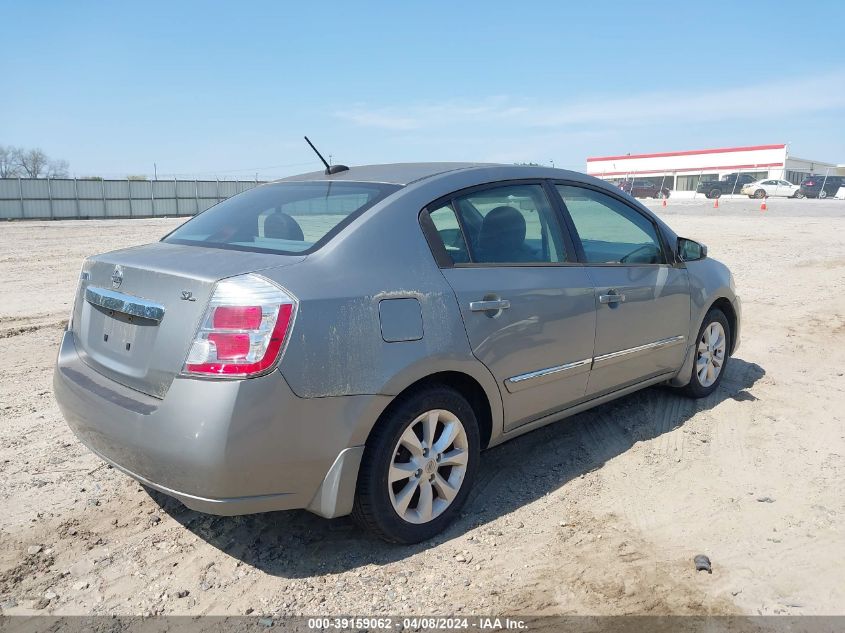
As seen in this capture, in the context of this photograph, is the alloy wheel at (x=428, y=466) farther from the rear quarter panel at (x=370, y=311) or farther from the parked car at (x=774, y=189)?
the parked car at (x=774, y=189)

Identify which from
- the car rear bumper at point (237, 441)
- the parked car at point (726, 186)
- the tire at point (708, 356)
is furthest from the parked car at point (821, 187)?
the car rear bumper at point (237, 441)

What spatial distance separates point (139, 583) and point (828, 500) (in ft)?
11.1

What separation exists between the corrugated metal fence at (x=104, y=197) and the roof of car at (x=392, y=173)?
28876 millimetres

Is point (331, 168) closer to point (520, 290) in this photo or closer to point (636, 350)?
point (520, 290)

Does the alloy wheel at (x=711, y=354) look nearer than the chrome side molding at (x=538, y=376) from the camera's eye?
No

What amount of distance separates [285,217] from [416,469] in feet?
4.51

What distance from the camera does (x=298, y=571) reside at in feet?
10.2

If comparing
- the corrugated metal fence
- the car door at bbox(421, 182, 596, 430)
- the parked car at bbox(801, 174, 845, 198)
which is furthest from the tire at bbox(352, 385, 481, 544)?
the parked car at bbox(801, 174, 845, 198)

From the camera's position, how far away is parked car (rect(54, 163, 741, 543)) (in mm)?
2725

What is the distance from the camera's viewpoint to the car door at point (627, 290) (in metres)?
4.14

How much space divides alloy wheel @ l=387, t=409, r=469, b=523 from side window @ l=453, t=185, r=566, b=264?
0.84 meters

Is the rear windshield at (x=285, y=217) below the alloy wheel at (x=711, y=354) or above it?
above

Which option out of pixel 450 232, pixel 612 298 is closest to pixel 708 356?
pixel 612 298

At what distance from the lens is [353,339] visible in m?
2.88
